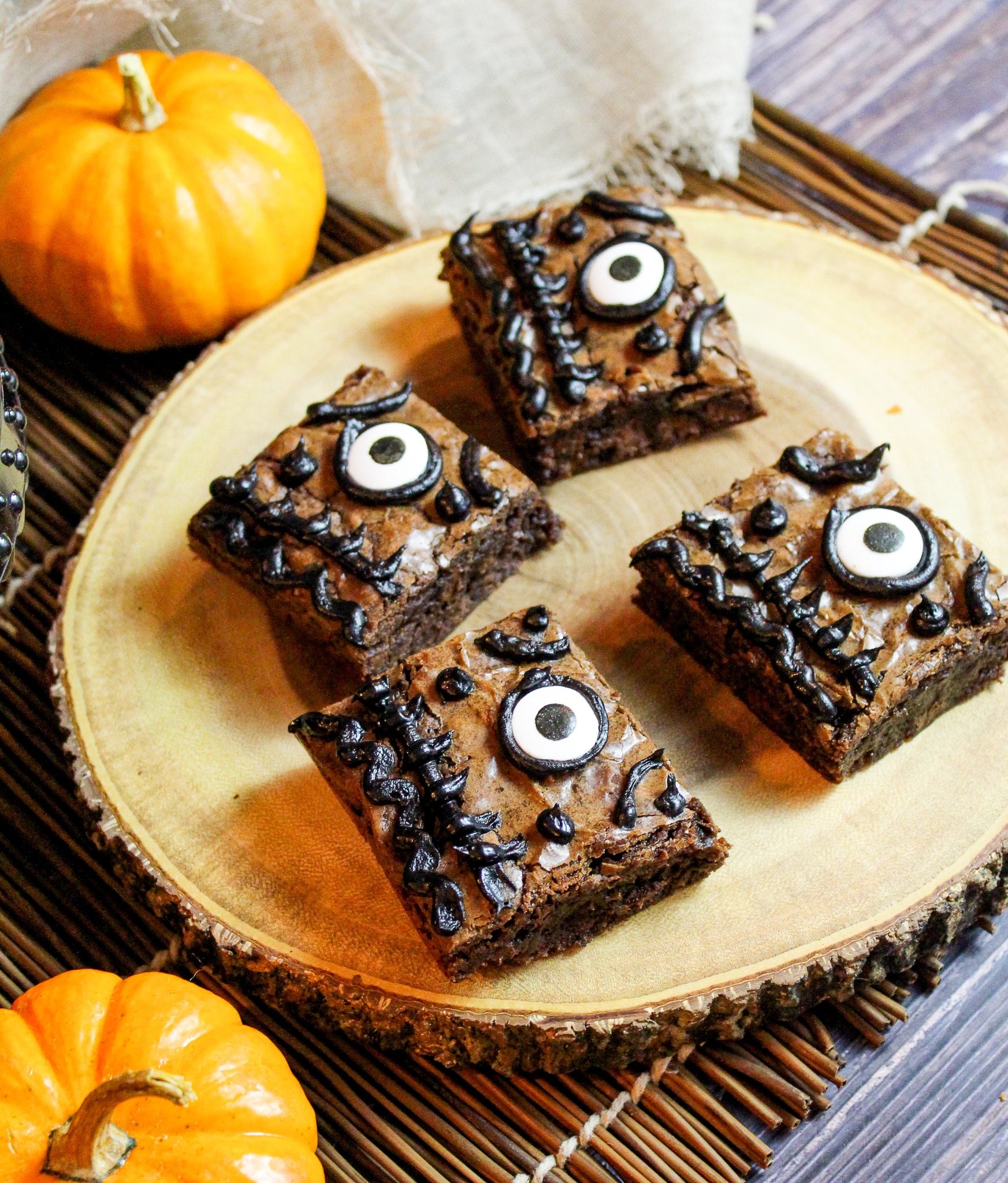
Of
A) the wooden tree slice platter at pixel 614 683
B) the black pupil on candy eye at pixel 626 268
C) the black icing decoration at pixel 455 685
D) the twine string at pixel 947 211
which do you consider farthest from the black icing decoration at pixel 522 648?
the twine string at pixel 947 211

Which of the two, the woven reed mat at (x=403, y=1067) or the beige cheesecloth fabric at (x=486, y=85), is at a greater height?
the beige cheesecloth fabric at (x=486, y=85)

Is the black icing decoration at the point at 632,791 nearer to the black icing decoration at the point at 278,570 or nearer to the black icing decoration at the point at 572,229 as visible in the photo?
the black icing decoration at the point at 278,570

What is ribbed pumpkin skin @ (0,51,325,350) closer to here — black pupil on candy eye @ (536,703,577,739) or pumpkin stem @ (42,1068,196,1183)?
black pupil on candy eye @ (536,703,577,739)

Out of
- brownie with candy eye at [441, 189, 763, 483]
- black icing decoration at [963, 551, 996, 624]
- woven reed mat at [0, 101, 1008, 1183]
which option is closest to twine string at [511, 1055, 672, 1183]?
woven reed mat at [0, 101, 1008, 1183]

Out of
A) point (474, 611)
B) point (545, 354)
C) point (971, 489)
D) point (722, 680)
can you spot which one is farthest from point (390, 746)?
point (971, 489)

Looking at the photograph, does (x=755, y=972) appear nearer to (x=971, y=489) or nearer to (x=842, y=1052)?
(x=842, y=1052)

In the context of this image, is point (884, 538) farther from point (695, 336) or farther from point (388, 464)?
point (388, 464)
